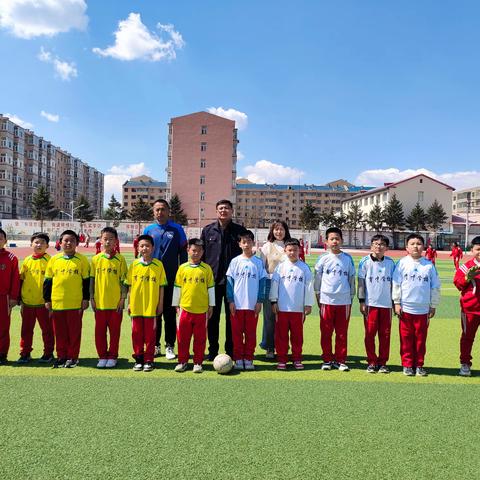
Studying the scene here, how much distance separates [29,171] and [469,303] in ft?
286

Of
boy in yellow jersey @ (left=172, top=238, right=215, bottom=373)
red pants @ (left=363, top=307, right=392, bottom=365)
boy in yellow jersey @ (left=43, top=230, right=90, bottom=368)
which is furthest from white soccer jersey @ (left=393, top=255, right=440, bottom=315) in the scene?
boy in yellow jersey @ (left=43, top=230, right=90, bottom=368)

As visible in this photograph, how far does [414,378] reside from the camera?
4.78 m

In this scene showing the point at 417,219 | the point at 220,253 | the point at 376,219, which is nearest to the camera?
the point at 220,253

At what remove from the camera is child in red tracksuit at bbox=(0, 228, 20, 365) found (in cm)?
516

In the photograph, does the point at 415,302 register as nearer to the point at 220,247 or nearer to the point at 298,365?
the point at 298,365

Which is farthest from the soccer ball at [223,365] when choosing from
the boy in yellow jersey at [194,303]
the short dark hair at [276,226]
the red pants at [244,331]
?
the short dark hair at [276,226]

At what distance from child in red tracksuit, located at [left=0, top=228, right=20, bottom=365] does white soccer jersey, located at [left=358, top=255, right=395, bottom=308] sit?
174 inches

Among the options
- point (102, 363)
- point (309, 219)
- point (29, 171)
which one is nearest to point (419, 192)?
point (309, 219)

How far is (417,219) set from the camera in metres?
60.8

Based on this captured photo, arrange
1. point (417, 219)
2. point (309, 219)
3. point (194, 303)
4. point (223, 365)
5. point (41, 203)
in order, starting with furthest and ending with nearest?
point (309, 219) < point (417, 219) < point (41, 203) < point (194, 303) < point (223, 365)

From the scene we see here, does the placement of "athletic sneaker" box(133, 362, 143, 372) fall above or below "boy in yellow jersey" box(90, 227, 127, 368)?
below

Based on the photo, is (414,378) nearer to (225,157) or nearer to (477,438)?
(477,438)

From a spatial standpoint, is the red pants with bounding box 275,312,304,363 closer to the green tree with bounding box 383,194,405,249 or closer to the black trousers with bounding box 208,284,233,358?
the black trousers with bounding box 208,284,233,358

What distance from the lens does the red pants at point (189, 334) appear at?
4.91 meters
